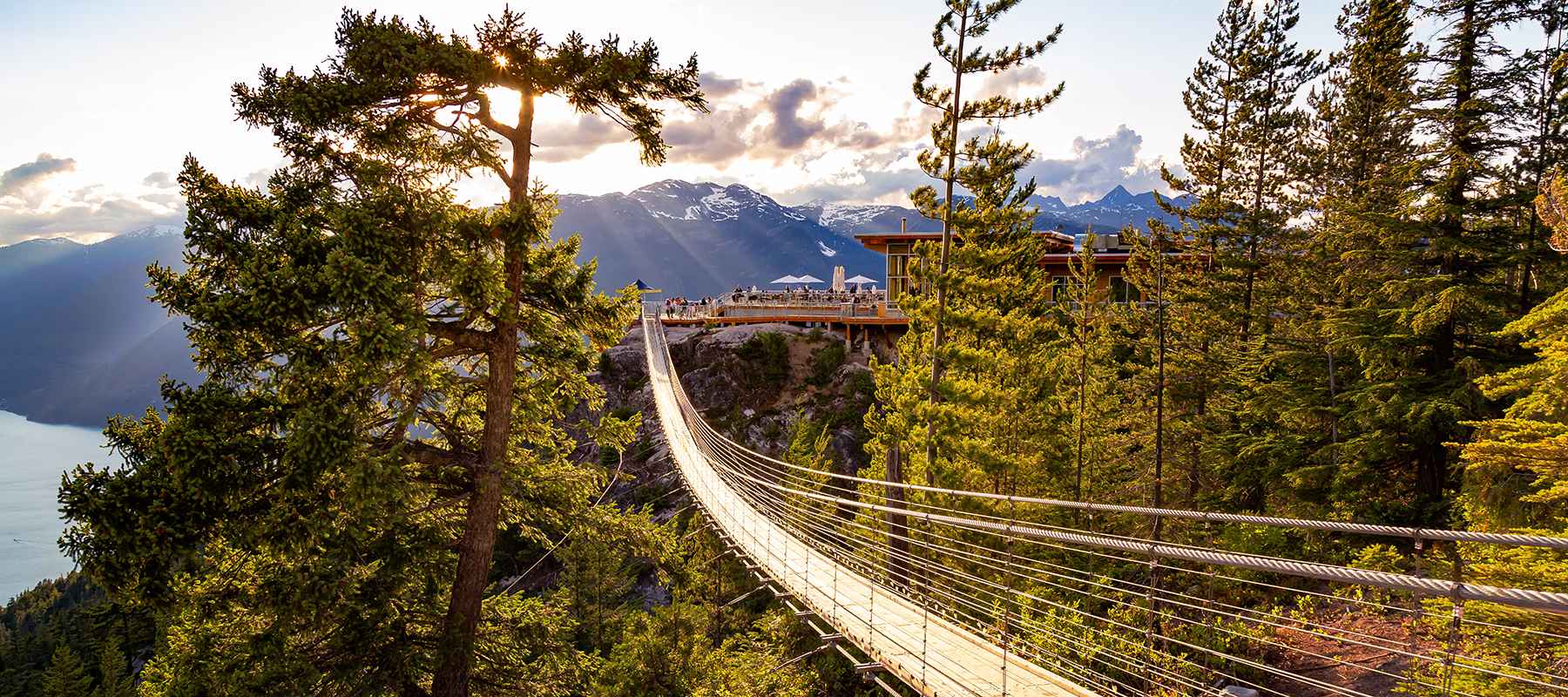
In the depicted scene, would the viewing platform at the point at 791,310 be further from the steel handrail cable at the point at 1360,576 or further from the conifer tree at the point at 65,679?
the conifer tree at the point at 65,679

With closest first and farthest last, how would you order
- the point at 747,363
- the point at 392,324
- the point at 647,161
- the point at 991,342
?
the point at 392,324 < the point at 647,161 < the point at 991,342 < the point at 747,363

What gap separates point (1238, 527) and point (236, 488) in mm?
12955

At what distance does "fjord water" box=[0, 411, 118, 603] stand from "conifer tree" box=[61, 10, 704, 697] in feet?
184

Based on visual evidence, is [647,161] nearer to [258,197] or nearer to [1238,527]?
[258,197]

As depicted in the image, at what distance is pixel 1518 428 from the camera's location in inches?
218

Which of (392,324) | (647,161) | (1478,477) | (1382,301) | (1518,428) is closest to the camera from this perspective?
(392,324)

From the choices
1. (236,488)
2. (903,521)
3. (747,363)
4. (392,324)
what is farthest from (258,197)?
(747,363)

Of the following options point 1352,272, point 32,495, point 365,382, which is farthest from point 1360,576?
point 32,495

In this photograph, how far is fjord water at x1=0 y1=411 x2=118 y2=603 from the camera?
94062mm

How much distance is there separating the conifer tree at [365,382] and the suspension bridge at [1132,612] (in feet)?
9.63

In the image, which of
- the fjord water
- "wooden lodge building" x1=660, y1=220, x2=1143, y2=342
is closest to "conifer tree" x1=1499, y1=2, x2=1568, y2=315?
"wooden lodge building" x1=660, y1=220, x2=1143, y2=342

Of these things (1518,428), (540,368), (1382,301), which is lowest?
(1518,428)

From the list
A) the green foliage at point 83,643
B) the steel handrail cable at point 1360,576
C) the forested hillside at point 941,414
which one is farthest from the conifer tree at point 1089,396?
the green foliage at point 83,643

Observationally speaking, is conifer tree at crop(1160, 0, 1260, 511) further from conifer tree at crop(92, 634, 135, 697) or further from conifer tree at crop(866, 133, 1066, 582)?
conifer tree at crop(92, 634, 135, 697)
